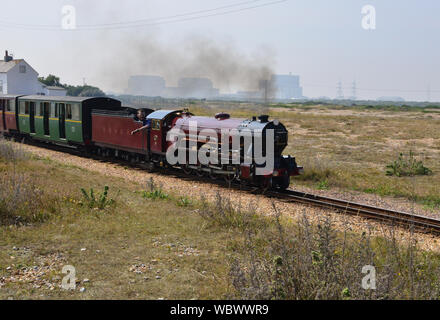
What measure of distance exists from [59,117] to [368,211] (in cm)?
1963

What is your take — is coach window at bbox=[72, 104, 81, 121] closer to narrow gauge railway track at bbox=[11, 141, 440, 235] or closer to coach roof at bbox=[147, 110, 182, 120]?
coach roof at bbox=[147, 110, 182, 120]

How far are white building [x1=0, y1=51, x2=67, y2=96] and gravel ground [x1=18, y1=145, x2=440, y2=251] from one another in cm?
4700

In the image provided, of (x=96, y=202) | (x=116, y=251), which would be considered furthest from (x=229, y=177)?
(x=116, y=251)

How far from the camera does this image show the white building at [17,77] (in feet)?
206

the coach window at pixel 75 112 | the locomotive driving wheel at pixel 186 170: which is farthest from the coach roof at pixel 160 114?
the coach window at pixel 75 112

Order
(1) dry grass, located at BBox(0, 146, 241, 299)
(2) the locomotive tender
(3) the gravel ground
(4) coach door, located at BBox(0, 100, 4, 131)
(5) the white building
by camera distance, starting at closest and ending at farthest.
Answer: (1) dry grass, located at BBox(0, 146, 241, 299) < (3) the gravel ground < (2) the locomotive tender < (4) coach door, located at BBox(0, 100, 4, 131) < (5) the white building

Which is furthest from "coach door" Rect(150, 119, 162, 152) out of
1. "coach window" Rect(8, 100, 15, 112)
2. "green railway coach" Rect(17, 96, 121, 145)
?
"coach window" Rect(8, 100, 15, 112)

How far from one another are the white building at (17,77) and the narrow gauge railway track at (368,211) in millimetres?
59661

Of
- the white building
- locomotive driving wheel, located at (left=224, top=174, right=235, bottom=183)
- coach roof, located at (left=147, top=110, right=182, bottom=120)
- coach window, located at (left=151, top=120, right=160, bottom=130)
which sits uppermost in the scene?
the white building

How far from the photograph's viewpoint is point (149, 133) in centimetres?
2044

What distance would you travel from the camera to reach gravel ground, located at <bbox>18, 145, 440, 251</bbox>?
11406 millimetres

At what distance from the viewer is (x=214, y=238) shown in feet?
32.8

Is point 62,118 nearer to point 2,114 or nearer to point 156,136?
point 156,136

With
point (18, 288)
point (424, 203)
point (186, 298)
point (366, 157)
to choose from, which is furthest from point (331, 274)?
point (366, 157)
